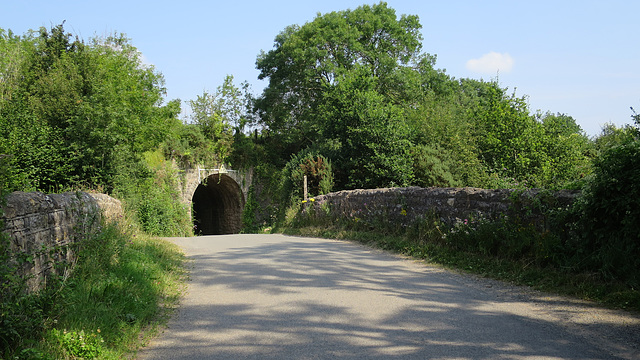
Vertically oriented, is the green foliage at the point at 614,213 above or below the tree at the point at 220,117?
below

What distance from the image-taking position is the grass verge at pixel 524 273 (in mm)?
5512

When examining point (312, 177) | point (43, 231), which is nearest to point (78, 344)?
point (43, 231)

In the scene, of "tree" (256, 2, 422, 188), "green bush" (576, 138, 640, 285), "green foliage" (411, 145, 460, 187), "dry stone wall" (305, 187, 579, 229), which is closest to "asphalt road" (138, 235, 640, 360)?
"green bush" (576, 138, 640, 285)

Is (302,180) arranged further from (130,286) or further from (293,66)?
(130,286)

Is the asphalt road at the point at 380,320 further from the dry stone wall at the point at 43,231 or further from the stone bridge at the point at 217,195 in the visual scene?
the stone bridge at the point at 217,195

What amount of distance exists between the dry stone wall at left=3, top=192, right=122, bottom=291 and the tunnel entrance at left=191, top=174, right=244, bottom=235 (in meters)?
20.2

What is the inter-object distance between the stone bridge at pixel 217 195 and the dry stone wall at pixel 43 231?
18.0 meters

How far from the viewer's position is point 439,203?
391 inches

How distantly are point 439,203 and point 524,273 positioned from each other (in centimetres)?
324

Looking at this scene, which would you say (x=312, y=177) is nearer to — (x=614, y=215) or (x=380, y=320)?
(x=614, y=215)

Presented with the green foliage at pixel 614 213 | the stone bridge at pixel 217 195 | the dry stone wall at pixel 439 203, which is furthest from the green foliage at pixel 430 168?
the green foliage at pixel 614 213

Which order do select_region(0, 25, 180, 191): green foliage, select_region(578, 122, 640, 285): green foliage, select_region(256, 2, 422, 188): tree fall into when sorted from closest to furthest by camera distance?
select_region(578, 122, 640, 285): green foliage < select_region(0, 25, 180, 191): green foliage < select_region(256, 2, 422, 188): tree

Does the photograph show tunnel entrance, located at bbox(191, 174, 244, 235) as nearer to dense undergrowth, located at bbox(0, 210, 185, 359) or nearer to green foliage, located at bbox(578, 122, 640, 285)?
dense undergrowth, located at bbox(0, 210, 185, 359)

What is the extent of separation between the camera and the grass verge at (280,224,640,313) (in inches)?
217
